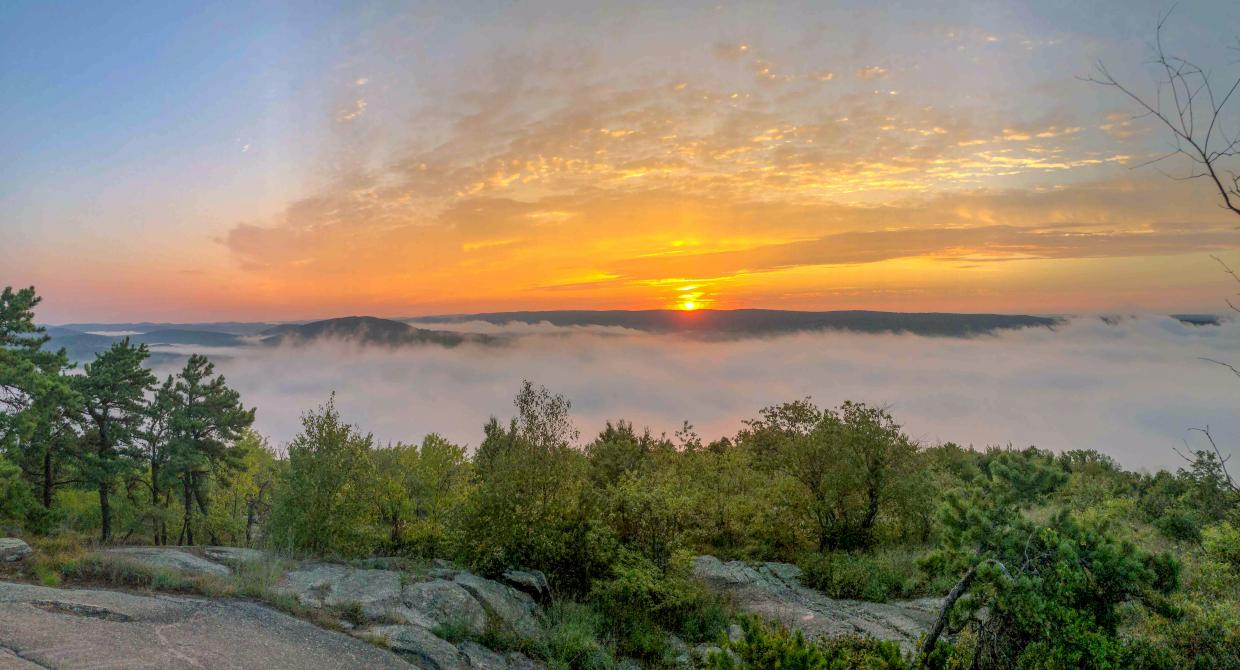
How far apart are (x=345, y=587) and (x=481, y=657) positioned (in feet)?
12.6

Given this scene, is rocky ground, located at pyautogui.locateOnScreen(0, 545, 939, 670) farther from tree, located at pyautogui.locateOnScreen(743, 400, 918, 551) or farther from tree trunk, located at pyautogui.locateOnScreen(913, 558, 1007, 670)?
tree, located at pyautogui.locateOnScreen(743, 400, 918, 551)

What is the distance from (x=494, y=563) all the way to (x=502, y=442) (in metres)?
3.42

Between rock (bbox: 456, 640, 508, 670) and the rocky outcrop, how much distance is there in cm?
645

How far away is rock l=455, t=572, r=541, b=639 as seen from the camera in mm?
13703

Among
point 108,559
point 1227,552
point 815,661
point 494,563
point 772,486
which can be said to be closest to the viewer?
point 815,661

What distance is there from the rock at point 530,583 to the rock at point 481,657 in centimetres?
369

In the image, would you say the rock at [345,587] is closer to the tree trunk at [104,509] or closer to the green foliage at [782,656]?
the green foliage at [782,656]

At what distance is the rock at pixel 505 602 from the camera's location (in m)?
13.7

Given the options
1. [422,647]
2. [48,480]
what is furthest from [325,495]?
[48,480]

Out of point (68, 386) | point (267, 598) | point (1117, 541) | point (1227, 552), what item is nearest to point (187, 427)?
point (68, 386)

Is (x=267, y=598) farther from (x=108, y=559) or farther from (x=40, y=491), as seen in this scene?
(x=40, y=491)

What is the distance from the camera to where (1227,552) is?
41.6 ft

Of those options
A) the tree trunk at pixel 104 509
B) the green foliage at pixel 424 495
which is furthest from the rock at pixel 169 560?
the tree trunk at pixel 104 509

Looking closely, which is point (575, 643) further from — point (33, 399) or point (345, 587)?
point (33, 399)
